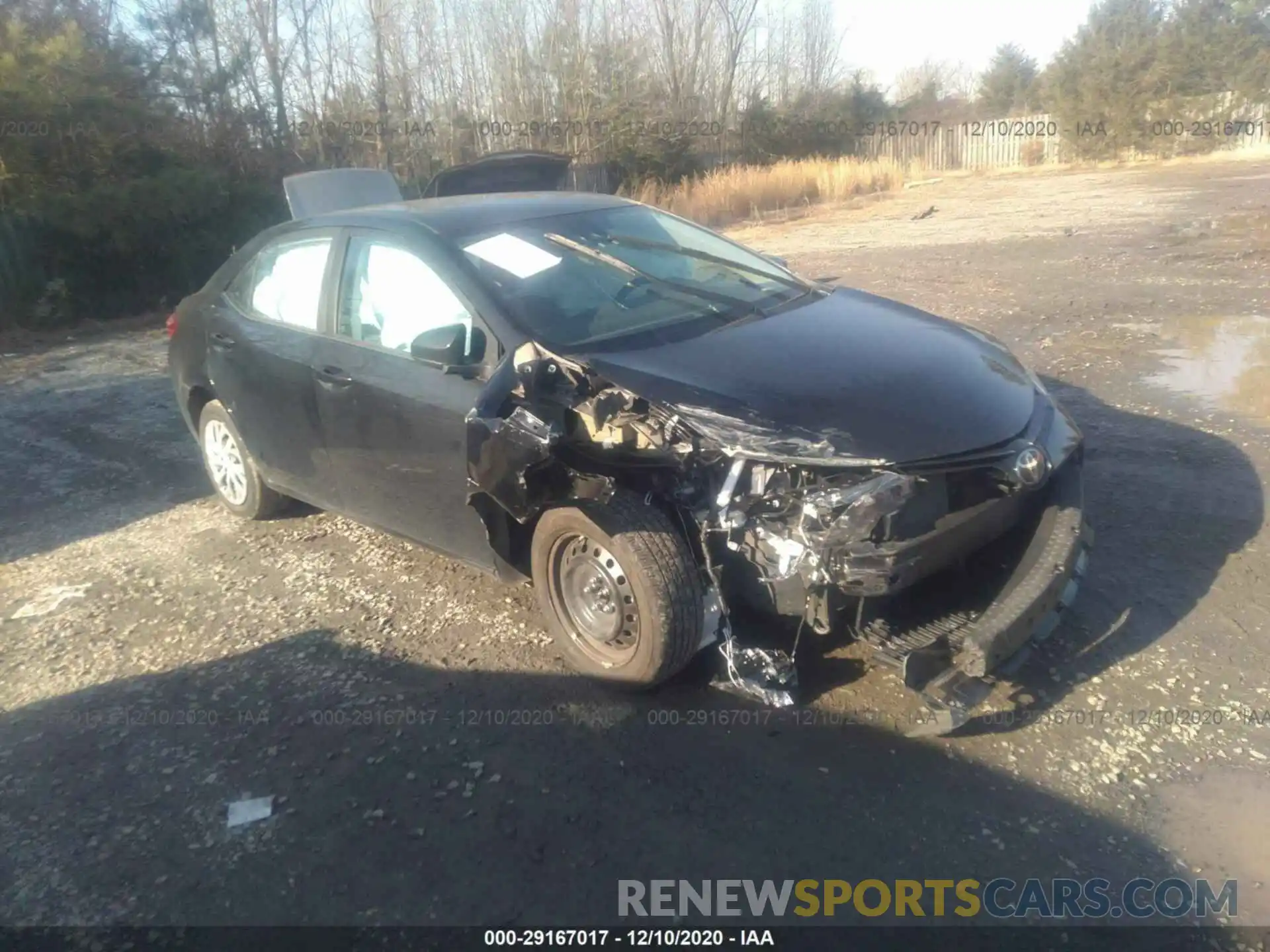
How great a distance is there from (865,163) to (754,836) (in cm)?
2648

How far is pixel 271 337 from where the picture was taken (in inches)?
197

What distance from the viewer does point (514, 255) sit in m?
4.33

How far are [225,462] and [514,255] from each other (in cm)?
248

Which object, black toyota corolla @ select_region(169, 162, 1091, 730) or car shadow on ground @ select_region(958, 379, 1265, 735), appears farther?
car shadow on ground @ select_region(958, 379, 1265, 735)

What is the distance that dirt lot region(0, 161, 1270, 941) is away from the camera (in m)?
2.92

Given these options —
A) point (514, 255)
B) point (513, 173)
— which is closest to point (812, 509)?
point (514, 255)

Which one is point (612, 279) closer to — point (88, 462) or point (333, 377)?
point (333, 377)

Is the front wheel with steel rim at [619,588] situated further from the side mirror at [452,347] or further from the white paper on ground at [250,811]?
the white paper on ground at [250,811]

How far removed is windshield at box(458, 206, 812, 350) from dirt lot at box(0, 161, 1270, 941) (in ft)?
4.52

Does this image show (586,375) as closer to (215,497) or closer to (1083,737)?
(1083,737)

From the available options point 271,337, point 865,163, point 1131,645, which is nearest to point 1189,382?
point 1131,645

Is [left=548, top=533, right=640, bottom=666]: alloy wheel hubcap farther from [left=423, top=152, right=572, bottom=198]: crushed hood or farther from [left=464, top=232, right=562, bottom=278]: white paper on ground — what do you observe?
[left=423, top=152, right=572, bottom=198]: crushed hood

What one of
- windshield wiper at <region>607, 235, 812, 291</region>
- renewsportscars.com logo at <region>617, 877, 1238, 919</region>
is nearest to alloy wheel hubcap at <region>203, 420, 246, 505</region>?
windshield wiper at <region>607, 235, 812, 291</region>

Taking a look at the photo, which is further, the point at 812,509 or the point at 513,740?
the point at 513,740
